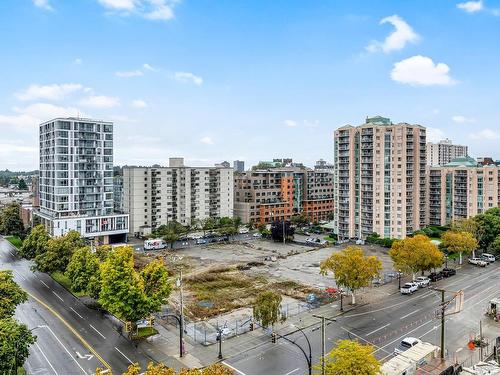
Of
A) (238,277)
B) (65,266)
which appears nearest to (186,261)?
(238,277)

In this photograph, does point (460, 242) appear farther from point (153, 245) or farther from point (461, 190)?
point (153, 245)

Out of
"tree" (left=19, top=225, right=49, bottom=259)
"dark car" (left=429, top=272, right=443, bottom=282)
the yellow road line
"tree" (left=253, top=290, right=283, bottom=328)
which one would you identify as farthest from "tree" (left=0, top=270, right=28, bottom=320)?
"dark car" (left=429, top=272, right=443, bottom=282)

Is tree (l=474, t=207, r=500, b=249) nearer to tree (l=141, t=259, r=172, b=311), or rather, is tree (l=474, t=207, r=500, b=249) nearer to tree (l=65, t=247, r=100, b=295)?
tree (l=141, t=259, r=172, b=311)

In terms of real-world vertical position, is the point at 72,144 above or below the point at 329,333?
above

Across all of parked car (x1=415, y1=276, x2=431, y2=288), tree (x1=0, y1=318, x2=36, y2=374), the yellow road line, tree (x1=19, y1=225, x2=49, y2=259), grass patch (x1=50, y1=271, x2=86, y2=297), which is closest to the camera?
tree (x1=0, y1=318, x2=36, y2=374)

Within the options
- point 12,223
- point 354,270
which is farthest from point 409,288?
point 12,223

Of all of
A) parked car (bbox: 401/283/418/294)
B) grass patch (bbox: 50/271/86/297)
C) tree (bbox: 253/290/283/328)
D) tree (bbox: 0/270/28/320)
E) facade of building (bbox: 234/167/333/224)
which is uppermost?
facade of building (bbox: 234/167/333/224)

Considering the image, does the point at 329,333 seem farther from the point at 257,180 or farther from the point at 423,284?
the point at 257,180
